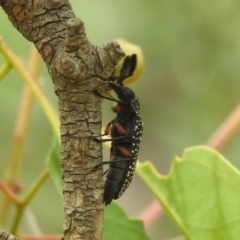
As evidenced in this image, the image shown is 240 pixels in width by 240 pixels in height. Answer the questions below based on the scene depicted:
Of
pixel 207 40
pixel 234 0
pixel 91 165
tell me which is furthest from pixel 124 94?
pixel 207 40

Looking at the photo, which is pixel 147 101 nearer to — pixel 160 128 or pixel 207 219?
pixel 160 128

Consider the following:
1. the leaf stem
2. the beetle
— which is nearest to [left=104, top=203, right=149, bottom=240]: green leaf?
the beetle

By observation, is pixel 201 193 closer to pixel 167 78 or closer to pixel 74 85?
pixel 74 85

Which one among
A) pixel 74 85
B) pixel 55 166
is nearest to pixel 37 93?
pixel 55 166

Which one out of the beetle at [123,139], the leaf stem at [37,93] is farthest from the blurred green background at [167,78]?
the beetle at [123,139]

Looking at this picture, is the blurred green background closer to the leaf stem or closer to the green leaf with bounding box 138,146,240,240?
the leaf stem

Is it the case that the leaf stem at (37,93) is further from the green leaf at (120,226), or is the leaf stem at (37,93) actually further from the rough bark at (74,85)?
the rough bark at (74,85)
